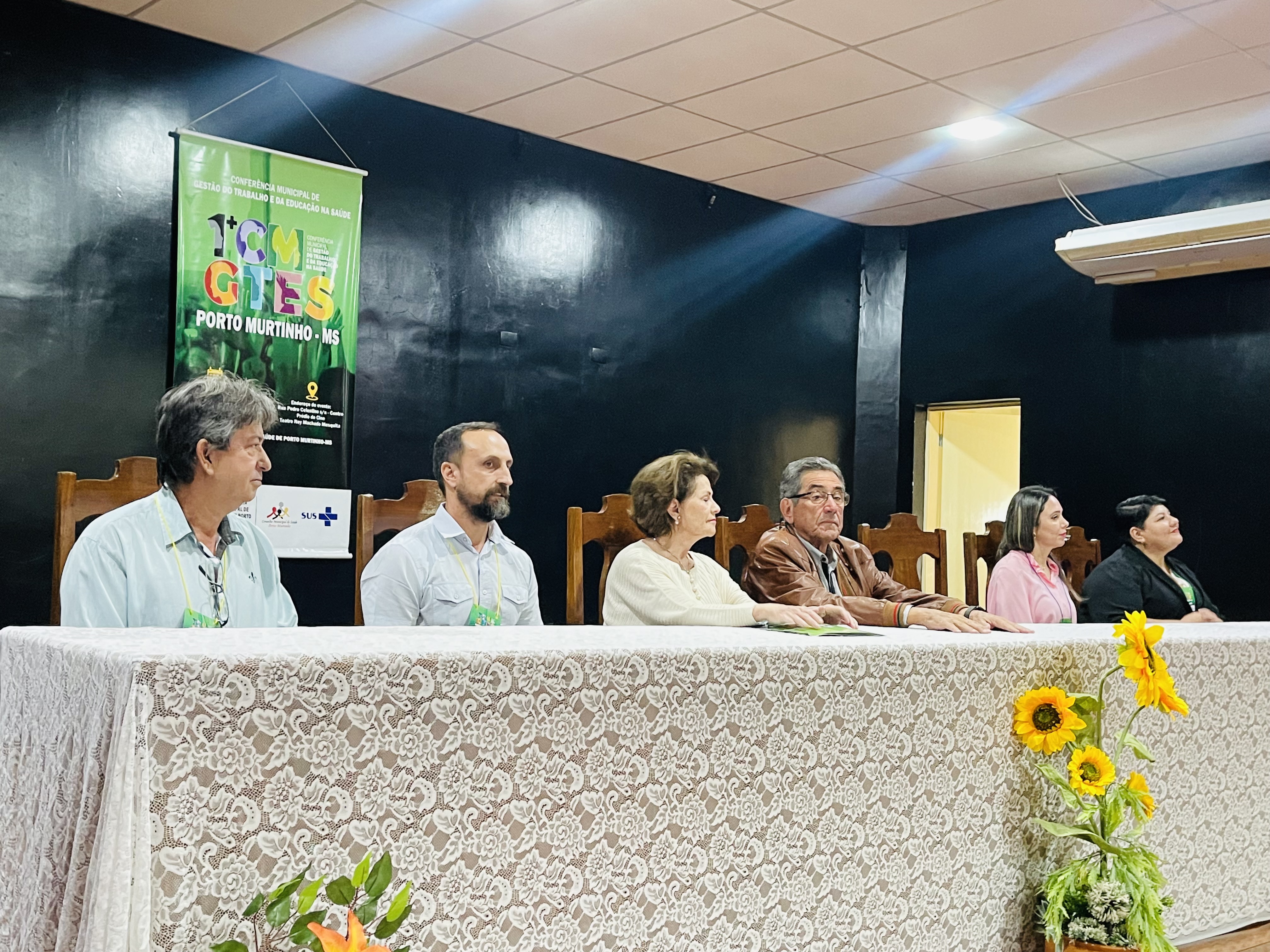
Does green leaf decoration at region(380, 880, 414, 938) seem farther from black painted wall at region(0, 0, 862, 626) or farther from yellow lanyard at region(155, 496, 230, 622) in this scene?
black painted wall at region(0, 0, 862, 626)

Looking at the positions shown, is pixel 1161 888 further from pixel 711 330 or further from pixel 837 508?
pixel 711 330

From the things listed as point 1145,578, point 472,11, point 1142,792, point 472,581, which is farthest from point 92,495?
point 1145,578

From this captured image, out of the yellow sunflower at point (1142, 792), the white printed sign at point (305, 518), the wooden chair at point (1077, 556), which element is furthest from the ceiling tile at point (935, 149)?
the yellow sunflower at point (1142, 792)

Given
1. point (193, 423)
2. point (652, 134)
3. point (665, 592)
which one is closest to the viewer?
point (193, 423)

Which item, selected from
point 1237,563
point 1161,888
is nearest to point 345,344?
point 1161,888

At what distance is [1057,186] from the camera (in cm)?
550

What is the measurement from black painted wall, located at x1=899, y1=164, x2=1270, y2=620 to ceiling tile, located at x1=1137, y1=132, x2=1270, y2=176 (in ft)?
0.20

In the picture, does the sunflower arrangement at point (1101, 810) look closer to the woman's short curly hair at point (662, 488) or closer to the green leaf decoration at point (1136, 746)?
the green leaf decoration at point (1136, 746)

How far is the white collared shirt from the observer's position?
2729 millimetres

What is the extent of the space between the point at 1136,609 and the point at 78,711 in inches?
154

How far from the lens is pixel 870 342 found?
20.9 feet

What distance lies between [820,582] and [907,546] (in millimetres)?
1139

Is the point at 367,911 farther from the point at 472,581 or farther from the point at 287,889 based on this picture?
the point at 472,581

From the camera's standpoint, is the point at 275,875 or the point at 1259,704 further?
the point at 1259,704
